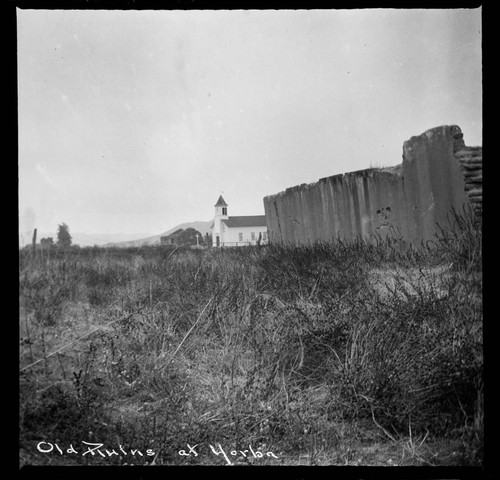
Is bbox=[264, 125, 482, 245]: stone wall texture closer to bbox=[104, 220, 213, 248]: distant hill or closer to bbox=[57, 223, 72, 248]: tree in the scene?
bbox=[104, 220, 213, 248]: distant hill

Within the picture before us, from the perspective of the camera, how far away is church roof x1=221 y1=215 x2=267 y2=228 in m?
3.37

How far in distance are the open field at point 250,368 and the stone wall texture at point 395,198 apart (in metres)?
0.63

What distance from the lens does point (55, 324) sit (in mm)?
2539

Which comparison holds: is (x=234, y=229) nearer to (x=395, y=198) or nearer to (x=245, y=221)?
(x=245, y=221)

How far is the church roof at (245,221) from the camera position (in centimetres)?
337

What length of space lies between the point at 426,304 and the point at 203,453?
182cm

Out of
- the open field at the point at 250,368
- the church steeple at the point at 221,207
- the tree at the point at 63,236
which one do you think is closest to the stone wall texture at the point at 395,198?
the open field at the point at 250,368

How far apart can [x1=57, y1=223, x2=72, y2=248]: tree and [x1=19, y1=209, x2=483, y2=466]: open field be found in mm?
93

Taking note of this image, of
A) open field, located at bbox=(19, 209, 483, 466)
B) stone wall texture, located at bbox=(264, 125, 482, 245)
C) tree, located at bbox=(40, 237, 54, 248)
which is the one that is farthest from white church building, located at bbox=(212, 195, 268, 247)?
stone wall texture, located at bbox=(264, 125, 482, 245)

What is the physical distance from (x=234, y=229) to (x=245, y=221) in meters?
0.26

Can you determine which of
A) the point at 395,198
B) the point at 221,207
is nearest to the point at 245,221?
the point at 221,207

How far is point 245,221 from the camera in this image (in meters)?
3.83
